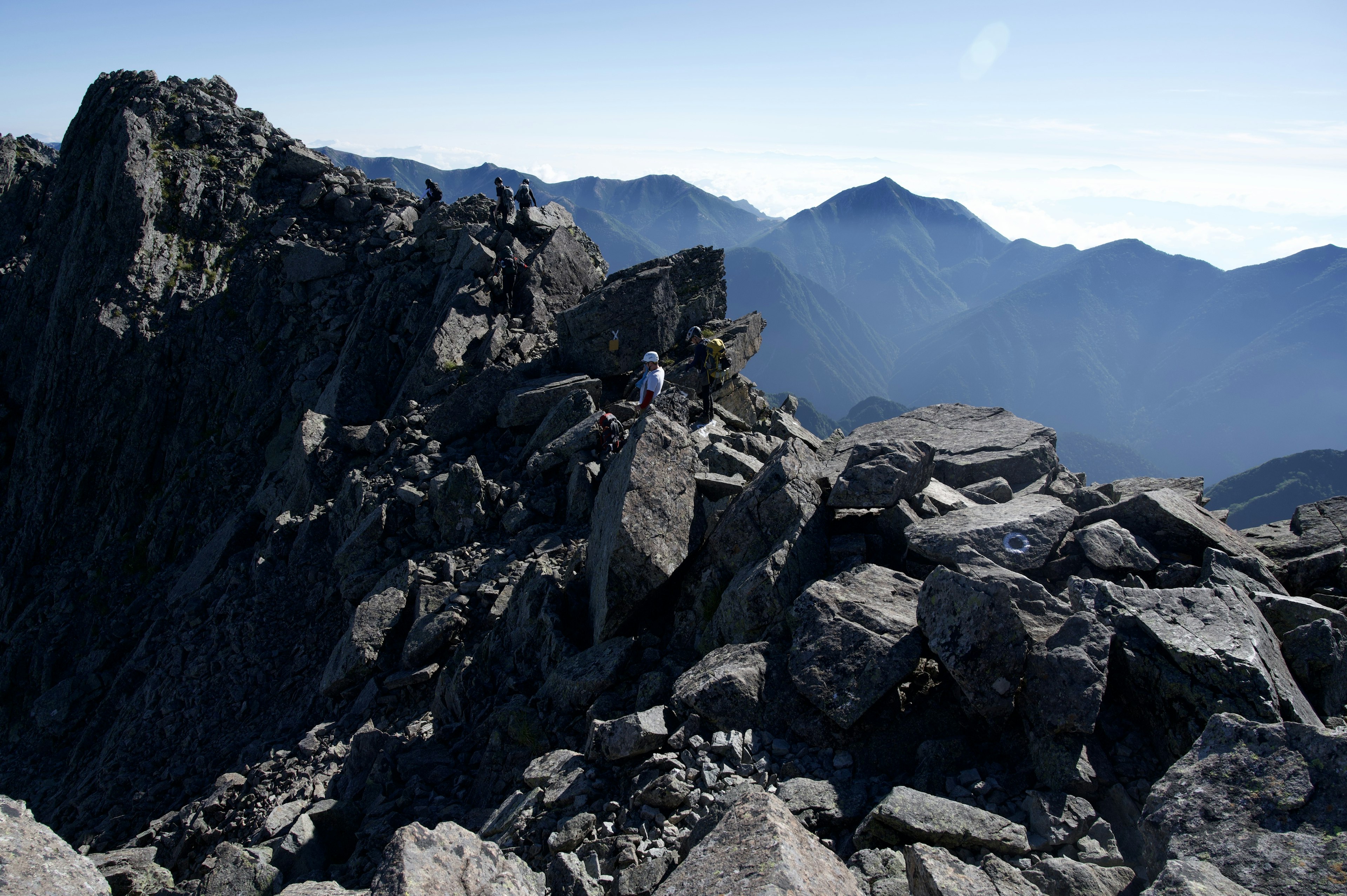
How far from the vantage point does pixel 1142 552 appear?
12594 millimetres

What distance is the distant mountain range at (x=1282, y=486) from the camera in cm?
16625

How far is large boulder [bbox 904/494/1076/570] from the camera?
40.4ft

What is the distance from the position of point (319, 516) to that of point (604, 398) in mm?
10806

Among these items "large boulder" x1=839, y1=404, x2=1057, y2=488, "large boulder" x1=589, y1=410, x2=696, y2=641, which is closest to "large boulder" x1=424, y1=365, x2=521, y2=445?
"large boulder" x1=589, y1=410, x2=696, y2=641

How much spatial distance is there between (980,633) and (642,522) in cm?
682

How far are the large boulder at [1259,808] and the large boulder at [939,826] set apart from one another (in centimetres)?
145

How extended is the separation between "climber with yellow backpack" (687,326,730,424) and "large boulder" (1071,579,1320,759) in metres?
13.1

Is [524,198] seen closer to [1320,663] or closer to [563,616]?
[563,616]

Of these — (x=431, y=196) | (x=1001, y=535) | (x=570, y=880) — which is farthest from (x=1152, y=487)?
(x=431, y=196)

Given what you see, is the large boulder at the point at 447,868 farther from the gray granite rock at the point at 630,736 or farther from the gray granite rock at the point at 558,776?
the gray granite rock at the point at 630,736

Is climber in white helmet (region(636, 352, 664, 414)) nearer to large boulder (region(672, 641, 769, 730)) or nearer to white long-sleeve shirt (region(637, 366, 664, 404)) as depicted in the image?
white long-sleeve shirt (region(637, 366, 664, 404))

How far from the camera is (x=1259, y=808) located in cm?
689

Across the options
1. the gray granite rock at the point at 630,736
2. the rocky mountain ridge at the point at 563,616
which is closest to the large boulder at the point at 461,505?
the rocky mountain ridge at the point at 563,616

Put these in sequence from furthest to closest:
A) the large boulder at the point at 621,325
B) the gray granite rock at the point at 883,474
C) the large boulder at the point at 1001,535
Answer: the large boulder at the point at 621,325 → the gray granite rock at the point at 883,474 → the large boulder at the point at 1001,535
